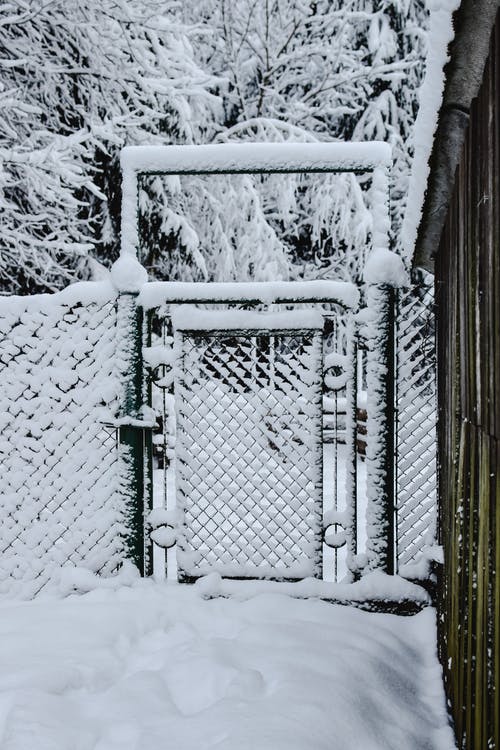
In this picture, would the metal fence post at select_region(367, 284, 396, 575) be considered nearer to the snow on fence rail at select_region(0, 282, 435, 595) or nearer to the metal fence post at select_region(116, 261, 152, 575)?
the snow on fence rail at select_region(0, 282, 435, 595)

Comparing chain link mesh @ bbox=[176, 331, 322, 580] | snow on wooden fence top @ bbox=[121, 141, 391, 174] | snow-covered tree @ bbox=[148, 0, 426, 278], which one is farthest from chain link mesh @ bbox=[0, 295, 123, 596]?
snow-covered tree @ bbox=[148, 0, 426, 278]

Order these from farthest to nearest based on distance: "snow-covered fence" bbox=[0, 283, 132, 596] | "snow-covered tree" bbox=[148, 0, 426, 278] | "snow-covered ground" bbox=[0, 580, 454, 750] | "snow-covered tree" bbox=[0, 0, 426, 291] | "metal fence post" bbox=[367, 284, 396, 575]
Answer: "snow-covered tree" bbox=[148, 0, 426, 278], "snow-covered tree" bbox=[0, 0, 426, 291], "snow-covered fence" bbox=[0, 283, 132, 596], "metal fence post" bbox=[367, 284, 396, 575], "snow-covered ground" bbox=[0, 580, 454, 750]

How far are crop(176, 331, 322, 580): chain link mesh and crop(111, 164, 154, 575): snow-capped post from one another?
20cm

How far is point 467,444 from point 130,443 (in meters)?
2.10

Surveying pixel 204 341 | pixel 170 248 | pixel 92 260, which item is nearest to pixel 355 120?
pixel 170 248

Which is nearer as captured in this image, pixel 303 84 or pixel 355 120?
pixel 303 84

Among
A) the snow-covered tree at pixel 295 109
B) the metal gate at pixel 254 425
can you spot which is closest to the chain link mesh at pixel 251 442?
the metal gate at pixel 254 425

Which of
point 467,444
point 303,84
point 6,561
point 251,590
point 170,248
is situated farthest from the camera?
point 303,84

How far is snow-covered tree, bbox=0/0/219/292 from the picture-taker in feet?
23.4

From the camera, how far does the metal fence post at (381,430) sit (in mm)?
3549

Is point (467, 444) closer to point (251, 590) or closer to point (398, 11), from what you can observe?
point (251, 590)

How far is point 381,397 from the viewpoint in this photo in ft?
11.7

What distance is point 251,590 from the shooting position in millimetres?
3566

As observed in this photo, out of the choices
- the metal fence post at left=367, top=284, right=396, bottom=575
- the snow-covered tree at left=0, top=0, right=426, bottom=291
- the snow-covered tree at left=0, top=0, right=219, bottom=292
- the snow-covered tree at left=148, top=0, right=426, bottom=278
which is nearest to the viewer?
the metal fence post at left=367, top=284, right=396, bottom=575
